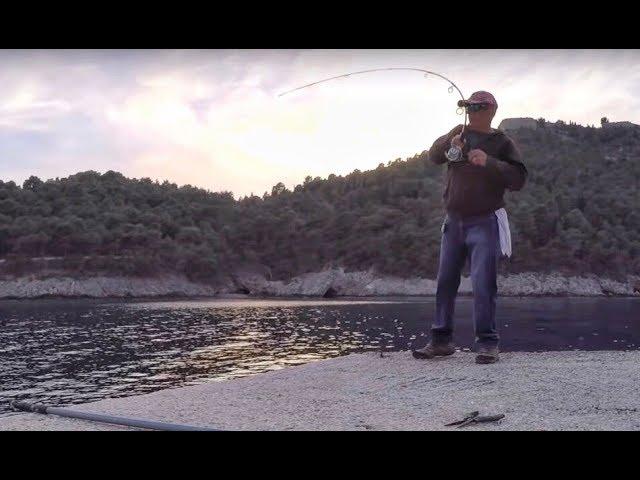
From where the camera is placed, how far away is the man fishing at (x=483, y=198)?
861cm

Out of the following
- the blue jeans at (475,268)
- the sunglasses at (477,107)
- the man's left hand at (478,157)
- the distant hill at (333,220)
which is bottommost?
the blue jeans at (475,268)

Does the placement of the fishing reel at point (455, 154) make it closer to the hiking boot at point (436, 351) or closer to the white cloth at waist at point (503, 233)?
the white cloth at waist at point (503, 233)

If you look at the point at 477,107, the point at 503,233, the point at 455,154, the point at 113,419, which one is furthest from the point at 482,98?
the point at 113,419

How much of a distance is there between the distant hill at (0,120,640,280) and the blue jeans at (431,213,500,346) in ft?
361

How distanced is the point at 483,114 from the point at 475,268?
2.08 metres

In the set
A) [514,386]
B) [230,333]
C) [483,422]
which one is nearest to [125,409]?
[483,422]

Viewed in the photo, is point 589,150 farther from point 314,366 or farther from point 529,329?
point 314,366

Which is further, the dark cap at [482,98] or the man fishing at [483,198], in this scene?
the dark cap at [482,98]

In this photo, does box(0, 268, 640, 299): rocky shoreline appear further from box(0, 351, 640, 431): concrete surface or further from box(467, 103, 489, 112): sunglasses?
box(0, 351, 640, 431): concrete surface

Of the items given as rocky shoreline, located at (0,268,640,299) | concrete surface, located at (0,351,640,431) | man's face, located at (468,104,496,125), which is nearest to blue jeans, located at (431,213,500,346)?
concrete surface, located at (0,351,640,431)

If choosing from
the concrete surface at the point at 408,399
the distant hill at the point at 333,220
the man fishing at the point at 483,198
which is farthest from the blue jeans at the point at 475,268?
the distant hill at the point at 333,220

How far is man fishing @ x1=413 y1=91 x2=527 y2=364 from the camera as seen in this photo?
28.2 ft

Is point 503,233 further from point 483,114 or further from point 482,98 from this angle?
point 482,98

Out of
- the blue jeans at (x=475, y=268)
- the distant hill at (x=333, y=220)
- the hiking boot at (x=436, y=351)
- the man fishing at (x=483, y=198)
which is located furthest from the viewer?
the distant hill at (x=333, y=220)
